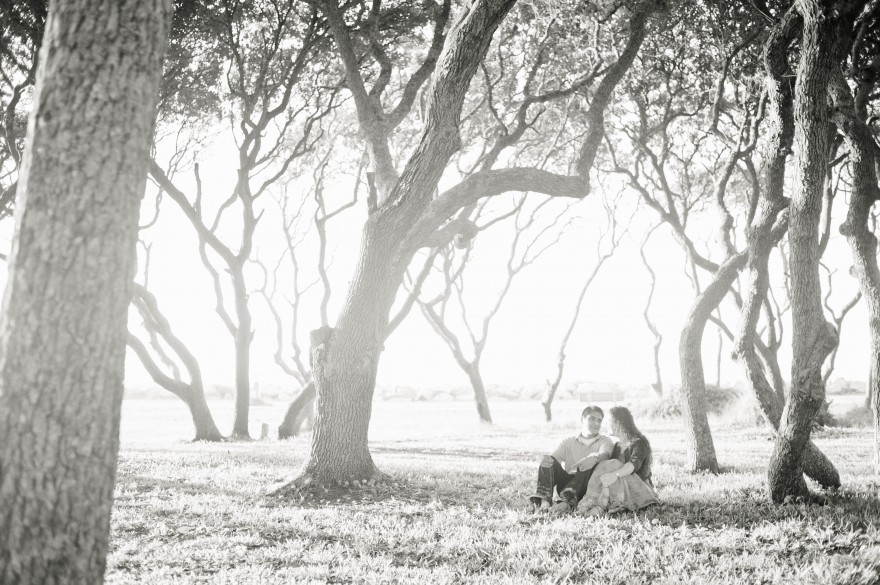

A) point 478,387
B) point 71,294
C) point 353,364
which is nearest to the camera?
point 71,294

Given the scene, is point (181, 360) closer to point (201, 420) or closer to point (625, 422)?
point (201, 420)

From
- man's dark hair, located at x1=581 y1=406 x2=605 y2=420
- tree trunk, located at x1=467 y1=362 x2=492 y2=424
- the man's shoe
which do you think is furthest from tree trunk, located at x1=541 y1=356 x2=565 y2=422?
the man's shoe

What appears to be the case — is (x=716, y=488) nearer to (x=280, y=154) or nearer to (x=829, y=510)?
(x=829, y=510)

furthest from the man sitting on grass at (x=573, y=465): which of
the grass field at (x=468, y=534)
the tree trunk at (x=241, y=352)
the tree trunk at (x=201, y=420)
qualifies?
the tree trunk at (x=241, y=352)

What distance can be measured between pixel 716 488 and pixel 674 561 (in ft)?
11.0

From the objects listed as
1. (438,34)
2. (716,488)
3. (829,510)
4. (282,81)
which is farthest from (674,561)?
(282,81)

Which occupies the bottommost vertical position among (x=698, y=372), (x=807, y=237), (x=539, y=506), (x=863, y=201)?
(x=539, y=506)

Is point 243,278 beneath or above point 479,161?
beneath

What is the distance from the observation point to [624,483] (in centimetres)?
663

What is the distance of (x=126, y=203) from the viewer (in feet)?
9.21

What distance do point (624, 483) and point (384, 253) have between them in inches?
142

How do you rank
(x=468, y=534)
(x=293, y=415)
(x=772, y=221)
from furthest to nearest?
(x=293, y=415) → (x=772, y=221) → (x=468, y=534)

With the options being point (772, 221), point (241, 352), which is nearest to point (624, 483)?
point (772, 221)

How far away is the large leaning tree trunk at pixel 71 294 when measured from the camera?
258 centimetres
